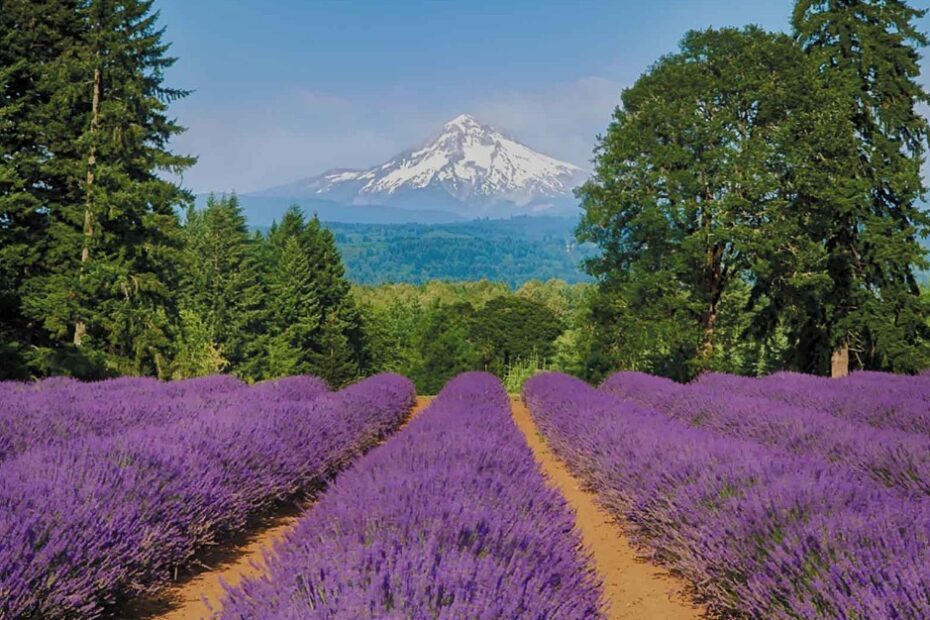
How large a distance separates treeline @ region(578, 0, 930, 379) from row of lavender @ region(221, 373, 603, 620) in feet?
47.6

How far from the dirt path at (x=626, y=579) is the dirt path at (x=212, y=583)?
229cm

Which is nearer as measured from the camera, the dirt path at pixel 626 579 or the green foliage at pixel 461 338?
the dirt path at pixel 626 579

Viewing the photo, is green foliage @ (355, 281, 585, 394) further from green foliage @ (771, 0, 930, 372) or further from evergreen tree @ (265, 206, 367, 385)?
green foliage @ (771, 0, 930, 372)

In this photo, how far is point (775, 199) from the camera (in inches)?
655

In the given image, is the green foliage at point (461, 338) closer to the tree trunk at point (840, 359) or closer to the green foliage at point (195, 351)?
the green foliage at point (195, 351)

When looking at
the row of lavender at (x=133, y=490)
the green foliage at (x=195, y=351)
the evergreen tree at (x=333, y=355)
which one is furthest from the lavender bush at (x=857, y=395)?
the evergreen tree at (x=333, y=355)

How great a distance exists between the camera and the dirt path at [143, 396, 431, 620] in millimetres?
3957

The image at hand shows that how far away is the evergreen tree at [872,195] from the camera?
16594mm

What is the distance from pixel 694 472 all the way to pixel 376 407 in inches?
290

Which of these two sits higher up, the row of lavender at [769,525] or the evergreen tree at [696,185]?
the evergreen tree at [696,185]

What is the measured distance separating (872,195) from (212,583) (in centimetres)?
1962

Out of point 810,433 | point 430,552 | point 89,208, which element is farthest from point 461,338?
point 430,552

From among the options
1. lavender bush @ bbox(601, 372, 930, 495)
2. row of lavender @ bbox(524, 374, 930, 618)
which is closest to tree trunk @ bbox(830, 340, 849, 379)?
lavender bush @ bbox(601, 372, 930, 495)

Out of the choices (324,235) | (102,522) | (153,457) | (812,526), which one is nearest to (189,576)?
(153,457)
